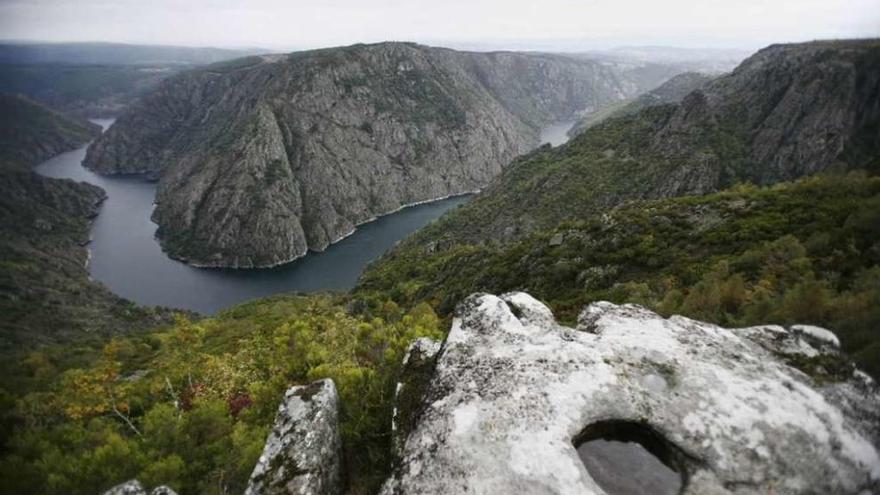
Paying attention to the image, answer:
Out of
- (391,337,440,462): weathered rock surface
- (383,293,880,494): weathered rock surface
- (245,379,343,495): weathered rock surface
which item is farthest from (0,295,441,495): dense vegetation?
(383,293,880,494): weathered rock surface

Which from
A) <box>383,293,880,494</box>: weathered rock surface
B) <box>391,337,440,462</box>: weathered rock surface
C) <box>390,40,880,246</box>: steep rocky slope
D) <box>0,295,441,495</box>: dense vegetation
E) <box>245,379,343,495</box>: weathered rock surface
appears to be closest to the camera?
<box>383,293,880,494</box>: weathered rock surface

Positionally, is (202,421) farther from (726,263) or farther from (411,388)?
(726,263)

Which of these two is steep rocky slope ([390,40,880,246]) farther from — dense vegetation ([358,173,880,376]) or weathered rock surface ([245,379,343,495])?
weathered rock surface ([245,379,343,495])

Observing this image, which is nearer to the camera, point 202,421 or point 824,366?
point 824,366

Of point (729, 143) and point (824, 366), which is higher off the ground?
point (824, 366)

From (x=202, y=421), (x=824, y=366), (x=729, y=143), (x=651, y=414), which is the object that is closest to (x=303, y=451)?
(x=651, y=414)

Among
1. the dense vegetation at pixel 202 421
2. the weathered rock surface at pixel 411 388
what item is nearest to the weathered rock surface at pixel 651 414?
the weathered rock surface at pixel 411 388

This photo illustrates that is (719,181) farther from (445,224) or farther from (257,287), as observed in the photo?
(257,287)
